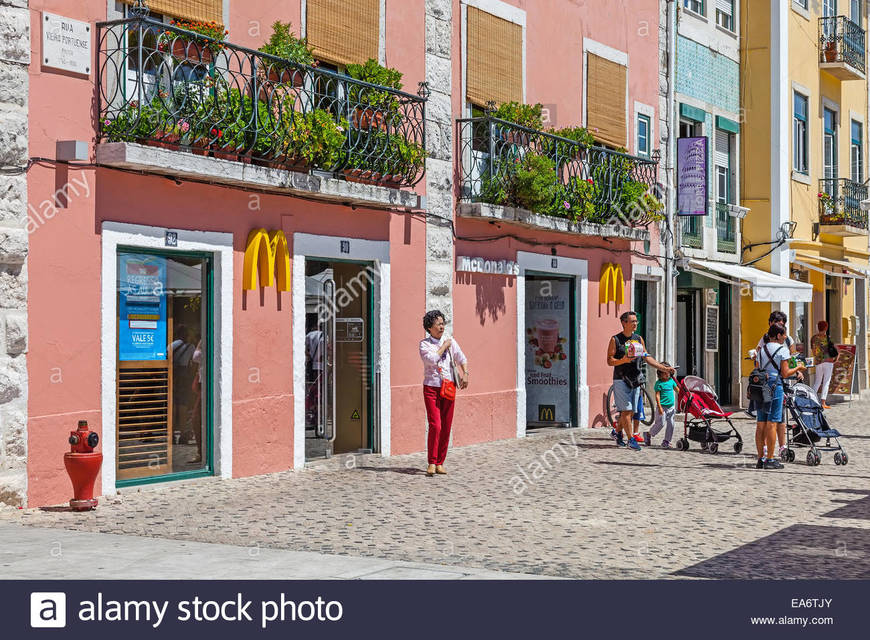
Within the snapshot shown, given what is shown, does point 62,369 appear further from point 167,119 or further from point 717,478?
point 717,478

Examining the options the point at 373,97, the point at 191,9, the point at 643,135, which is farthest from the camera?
the point at 643,135

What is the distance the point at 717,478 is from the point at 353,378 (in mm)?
4489

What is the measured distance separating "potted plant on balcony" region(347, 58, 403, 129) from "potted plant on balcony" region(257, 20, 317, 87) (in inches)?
36.9

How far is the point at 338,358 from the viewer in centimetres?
1543

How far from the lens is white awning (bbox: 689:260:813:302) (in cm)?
2341

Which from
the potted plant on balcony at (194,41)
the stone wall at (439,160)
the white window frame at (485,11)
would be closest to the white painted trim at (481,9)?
the white window frame at (485,11)

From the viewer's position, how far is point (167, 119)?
1191 cm

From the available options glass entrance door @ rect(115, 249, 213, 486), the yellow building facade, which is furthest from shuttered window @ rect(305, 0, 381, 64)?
the yellow building facade

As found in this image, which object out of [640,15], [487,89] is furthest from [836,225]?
[487,89]

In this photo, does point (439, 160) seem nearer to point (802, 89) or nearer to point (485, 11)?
point (485, 11)

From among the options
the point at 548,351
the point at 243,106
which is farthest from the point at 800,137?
the point at 243,106

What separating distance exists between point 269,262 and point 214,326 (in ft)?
3.11

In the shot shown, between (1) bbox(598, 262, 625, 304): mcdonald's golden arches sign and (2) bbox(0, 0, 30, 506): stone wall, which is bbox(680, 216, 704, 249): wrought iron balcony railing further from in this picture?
(2) bbox(0, 0, 30, 506): stone wall

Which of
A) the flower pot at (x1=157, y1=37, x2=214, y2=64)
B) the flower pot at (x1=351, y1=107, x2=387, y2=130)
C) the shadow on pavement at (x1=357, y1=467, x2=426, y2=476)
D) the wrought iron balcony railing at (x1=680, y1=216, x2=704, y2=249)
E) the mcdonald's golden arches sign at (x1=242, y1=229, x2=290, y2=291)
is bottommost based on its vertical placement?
the shadow on pavement at (x1=357, y1=467, x2=426, y2=476)
